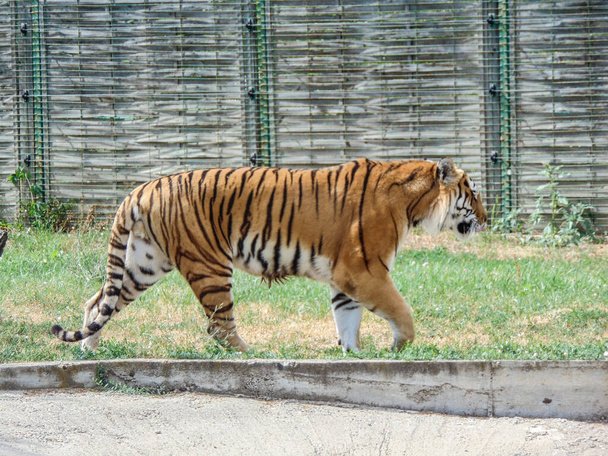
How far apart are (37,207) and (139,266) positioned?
540 cm

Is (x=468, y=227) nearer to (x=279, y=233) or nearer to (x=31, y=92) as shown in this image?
(x=279, y=233)

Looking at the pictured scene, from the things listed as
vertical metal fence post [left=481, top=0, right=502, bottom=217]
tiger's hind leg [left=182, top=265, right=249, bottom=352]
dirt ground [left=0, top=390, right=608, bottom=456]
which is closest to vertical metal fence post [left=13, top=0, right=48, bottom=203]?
vertical metal fence post [left=481, top=0, right=502, bottom=217]

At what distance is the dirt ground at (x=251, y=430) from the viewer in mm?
5336

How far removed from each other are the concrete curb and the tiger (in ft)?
2.62

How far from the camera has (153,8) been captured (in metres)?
12.2

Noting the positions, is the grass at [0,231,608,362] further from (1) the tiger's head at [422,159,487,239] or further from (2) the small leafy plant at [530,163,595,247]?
(1) the tiger's head at [422,159,487,239]

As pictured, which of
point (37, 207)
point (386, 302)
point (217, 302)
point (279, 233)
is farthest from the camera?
point (37, 207)

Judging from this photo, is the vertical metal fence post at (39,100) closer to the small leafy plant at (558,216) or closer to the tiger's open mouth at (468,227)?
the small leafy plant at (558,216)

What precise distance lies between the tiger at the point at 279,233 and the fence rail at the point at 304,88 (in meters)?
4.49

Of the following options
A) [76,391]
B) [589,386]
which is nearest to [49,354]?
[76,391]

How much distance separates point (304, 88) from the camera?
12.0 m

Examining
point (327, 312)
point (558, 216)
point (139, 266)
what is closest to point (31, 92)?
point (327, 312)

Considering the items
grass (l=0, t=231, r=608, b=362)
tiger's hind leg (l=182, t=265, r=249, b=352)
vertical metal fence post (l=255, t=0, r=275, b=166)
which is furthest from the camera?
vertical metal fence post (l=255, t=0, r=275, b=166)

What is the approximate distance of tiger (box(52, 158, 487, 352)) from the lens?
7098 mm
